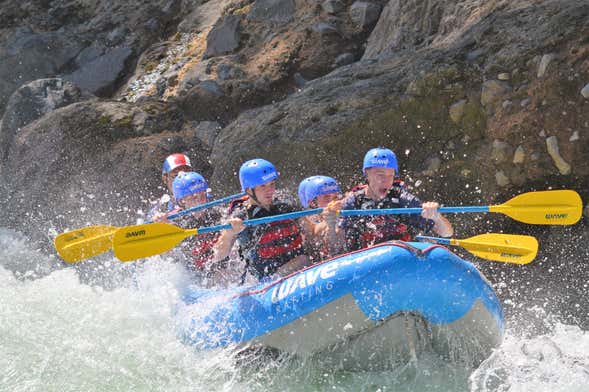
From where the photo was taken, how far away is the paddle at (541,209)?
15.0 ft

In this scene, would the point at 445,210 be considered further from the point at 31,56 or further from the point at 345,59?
the point at 31,56

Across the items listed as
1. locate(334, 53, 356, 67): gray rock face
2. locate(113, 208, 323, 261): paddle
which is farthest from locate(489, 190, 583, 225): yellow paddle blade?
locate(334, 53, 356, 67): gray rock face

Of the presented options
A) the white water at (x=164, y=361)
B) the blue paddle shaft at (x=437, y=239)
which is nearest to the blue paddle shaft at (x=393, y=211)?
the blue paddle shaft at (x=437, y=239)

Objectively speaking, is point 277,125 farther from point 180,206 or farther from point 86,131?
point 86,131

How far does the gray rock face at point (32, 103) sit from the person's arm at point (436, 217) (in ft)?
24.2

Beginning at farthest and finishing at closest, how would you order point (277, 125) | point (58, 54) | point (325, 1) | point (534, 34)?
point (58, 54)
point (325, 1)
point (277, 125)
point (534, 34)

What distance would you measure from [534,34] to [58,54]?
986cm

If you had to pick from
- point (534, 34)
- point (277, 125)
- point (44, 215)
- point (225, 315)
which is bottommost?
point (44, 215)

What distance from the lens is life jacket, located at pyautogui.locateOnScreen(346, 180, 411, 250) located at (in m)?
5.18

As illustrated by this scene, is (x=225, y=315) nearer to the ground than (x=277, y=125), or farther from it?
nearer to the ground

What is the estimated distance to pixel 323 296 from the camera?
4340 mm

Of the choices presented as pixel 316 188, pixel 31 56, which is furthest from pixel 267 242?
pixel 31 56

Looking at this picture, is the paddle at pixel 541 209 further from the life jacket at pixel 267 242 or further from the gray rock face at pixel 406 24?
the gray rock face at pixel 406 24

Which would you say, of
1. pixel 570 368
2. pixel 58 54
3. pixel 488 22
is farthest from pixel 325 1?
pixel 570 368
